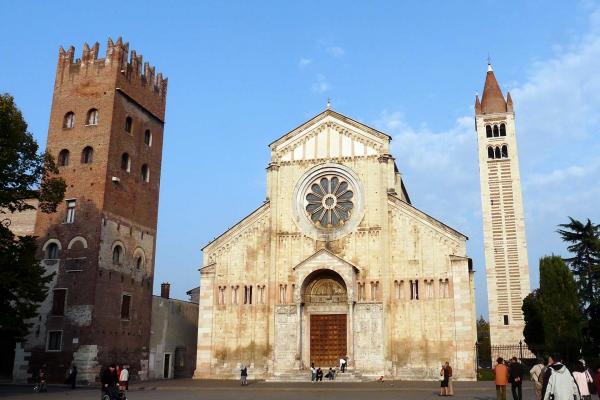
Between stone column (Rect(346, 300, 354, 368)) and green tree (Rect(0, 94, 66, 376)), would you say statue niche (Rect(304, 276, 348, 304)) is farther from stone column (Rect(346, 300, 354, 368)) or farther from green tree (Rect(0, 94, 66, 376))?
green tree (Rect(0, 94, 66, 376))

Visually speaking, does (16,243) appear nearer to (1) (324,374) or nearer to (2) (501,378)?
(1) (324,374)

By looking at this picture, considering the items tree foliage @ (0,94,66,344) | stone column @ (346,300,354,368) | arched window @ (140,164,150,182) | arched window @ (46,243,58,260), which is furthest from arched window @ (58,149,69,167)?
stone column @ (346,300,354,368)

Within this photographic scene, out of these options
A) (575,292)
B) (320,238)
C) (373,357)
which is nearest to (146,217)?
(320,238)

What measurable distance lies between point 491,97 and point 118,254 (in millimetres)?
41578

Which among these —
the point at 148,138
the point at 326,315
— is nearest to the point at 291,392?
the point at 326,315

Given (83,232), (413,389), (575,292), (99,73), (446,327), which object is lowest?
(413,389)

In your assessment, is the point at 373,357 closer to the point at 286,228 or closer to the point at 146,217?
the point at 286,228

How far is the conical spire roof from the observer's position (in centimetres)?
5719

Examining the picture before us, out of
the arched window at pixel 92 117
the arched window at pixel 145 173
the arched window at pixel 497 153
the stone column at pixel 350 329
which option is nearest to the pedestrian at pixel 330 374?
the stone column at pixel 350 329

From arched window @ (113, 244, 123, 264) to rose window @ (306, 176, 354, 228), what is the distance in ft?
38.9

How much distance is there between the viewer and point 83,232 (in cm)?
3278

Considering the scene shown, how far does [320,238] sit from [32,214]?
1980 cm

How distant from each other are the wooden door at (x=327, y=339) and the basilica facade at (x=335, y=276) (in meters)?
0.06

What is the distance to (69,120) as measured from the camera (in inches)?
1412
